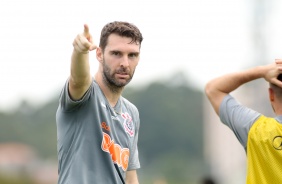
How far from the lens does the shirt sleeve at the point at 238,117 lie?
8555 mm

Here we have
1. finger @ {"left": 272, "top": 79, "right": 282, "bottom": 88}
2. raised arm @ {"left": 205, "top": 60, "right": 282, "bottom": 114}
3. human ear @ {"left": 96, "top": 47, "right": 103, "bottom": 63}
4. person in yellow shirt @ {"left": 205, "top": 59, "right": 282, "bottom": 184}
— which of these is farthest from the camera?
human ear @ {"left": 96, "top": 47, "right": 103, "bottom": 63}

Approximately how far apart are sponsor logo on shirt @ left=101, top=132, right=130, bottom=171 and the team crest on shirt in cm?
20

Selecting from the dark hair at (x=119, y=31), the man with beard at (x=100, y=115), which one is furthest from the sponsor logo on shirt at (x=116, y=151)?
the dark hair at (x=119, y=31)

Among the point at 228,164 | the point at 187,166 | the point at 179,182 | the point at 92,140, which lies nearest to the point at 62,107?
the point at 92,140

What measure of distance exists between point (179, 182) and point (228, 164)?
36.5 ft

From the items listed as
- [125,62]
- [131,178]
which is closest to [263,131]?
[125,62]

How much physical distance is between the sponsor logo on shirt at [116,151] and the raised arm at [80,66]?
0.50m

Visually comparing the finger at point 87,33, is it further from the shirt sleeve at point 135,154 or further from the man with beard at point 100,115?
the shirt sleeve at point 135,154

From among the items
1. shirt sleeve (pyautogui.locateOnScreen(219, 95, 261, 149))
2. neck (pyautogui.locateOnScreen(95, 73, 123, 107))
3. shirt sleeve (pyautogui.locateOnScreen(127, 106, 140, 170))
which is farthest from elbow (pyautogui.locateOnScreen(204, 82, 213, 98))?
shirt sleeve (pyautogui.locateOnScreen(127, 106, 140, 170))

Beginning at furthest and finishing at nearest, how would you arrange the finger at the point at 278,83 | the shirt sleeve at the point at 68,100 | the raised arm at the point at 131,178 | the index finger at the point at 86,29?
the raised arm at the point at 131,178 < the shirt sleeve at the point at 68,100 < the index finger at the point at 86,29 < the finger at the point at 278,83

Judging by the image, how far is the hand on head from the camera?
8.64 metres

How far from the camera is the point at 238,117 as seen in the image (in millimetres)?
8625

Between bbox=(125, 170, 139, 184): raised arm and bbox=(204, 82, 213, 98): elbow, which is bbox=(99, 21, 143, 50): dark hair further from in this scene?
bbox=(125, 170, 139, 184): raised arm

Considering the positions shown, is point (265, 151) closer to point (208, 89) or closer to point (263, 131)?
point (263, 131)
